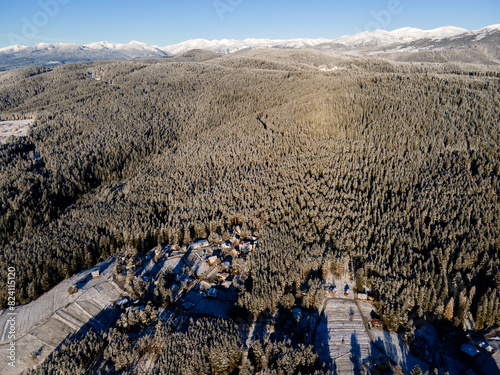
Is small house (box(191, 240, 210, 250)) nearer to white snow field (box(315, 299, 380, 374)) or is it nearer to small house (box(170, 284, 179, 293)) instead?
small house (box(170, 284, 179, 293))

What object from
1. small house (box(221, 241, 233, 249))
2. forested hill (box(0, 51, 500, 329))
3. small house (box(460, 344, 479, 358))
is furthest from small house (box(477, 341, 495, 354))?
small house (box(221, 241, 233, 249))

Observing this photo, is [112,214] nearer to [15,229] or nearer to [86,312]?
[15,229]

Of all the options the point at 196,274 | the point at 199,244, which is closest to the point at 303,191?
the point at 199,244

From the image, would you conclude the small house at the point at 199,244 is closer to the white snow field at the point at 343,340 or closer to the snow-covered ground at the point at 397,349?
the white snow field at the point at 343,340

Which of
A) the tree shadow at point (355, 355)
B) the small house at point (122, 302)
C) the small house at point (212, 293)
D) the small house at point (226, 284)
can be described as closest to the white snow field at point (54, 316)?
the small house at point (122, 302)

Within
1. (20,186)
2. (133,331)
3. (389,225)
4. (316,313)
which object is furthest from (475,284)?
(20,186)

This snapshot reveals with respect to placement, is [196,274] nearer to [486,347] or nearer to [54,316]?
[54,316]
